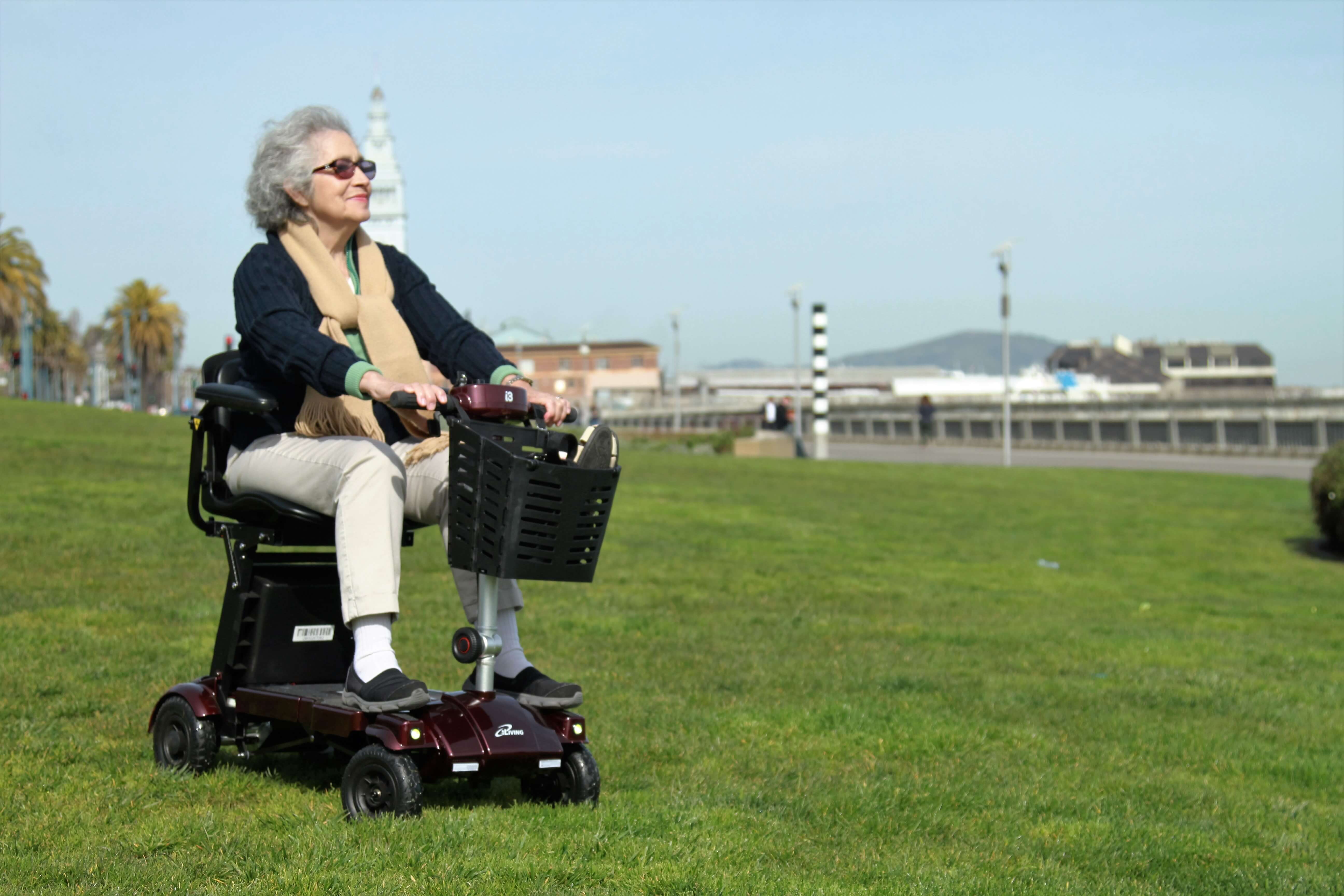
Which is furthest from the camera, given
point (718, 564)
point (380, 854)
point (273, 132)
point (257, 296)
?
point (718, 564)

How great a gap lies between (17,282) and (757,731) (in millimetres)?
54019

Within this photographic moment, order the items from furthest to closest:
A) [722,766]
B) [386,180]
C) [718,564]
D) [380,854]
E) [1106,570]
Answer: [386,180] < [1106,570] < [718,564] < [722,766] < [380,854]

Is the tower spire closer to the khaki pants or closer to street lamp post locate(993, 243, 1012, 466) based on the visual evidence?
street lamp post locate(993, 243, 1012, 466)

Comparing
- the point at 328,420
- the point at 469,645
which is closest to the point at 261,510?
the point at 328,420

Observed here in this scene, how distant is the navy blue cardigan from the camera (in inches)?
159

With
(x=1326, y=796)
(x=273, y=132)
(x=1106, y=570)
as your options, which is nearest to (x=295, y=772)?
→ (x=273, y=132)

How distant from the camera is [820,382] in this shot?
4275cm

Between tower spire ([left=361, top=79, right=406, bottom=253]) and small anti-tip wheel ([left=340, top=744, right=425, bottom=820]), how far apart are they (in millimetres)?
148655

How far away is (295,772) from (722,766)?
1546mm

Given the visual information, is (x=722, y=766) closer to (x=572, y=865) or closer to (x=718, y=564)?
(x=572, y=865)

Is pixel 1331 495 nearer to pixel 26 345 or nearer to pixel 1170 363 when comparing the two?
pixel 26 345

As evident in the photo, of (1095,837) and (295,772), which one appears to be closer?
(1095,837)

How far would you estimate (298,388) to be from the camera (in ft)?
14.8

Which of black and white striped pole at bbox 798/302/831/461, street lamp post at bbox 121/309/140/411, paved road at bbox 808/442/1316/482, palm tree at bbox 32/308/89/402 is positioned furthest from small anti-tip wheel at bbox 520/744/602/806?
street lamp post at bbox 121/309/140/411
